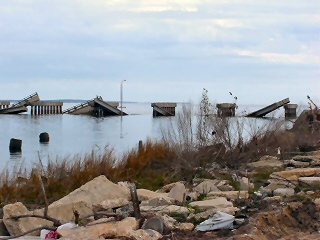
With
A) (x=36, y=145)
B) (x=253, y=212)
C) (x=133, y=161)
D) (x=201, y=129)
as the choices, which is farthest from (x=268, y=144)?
(x=36, y=145)

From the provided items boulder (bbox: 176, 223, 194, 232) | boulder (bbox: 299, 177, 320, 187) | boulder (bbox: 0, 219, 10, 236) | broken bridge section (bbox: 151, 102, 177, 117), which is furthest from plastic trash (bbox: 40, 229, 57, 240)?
broken bridge section (bbox: 151, 102, 177, 117)

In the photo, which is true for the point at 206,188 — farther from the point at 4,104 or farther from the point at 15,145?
the point at 4,104

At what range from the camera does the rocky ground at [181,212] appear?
6203 mm

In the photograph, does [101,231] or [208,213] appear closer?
[101,231]

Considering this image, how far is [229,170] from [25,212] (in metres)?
5.98

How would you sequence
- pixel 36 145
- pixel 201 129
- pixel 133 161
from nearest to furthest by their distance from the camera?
1. pixel 133 161
2. pixel 201 129
3. pixel 36 145

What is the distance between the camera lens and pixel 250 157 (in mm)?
14266

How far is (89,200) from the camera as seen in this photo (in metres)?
8.47

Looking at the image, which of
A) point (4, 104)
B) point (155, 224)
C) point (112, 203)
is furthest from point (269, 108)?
point (155, 224)

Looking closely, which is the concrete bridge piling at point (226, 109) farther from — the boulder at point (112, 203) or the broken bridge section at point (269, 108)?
the broken bridge section at point (269, 108)

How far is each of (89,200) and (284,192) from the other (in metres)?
3.38

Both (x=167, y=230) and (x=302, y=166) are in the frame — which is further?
(x=302, y=166)

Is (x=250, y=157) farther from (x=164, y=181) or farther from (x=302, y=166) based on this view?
(x=164, y=181)

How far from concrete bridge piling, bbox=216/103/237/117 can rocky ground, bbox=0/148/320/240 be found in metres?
6.31
